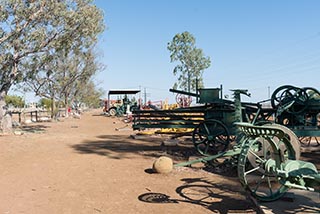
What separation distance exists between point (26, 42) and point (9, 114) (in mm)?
4155

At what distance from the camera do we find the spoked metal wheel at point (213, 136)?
9852 mm

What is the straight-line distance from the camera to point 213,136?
9.94 metres

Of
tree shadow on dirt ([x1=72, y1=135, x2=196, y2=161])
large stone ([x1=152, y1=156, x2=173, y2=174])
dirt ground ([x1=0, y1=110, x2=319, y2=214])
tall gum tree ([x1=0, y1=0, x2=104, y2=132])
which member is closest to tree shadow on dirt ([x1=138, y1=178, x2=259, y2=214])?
dirt ground ([x1=0, y1=110, x2=319, y2=214])

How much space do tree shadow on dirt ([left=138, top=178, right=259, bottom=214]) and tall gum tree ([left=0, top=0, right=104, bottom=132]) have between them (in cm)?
1315

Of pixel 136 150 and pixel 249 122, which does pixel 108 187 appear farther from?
pixel 136 150

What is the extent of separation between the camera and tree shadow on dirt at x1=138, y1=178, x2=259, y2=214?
559 centimetres

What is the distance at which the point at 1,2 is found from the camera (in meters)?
16.2

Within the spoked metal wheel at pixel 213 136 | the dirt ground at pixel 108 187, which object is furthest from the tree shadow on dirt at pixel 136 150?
the spoked metal wheel at pixel 213 136

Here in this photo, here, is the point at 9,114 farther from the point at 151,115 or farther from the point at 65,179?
the point at 65,179

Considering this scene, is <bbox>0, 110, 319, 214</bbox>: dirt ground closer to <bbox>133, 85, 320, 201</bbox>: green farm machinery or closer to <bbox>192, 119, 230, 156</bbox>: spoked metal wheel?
<bbox>133, 85, 320, 201</bbox>: green farm machinery

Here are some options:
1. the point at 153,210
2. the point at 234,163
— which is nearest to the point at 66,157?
the point at 234,163

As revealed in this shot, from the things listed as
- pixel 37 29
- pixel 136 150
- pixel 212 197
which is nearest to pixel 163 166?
pixel 212 197

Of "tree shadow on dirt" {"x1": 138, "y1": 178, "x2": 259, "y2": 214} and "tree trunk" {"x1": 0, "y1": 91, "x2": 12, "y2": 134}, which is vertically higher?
"tree trunk" {"x1": 0, "y1": 91, "x2": 12, "y2": 134}

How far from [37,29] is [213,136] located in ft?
38.1
